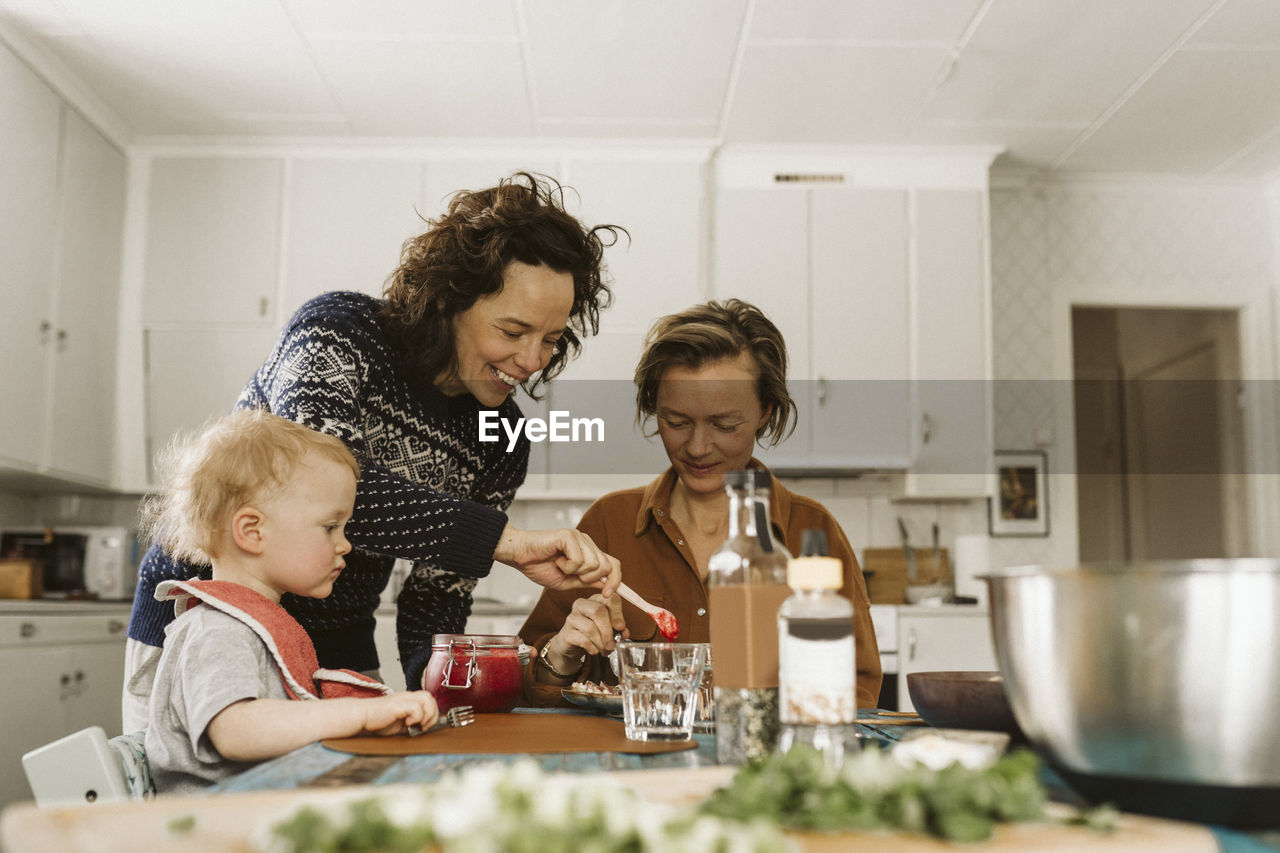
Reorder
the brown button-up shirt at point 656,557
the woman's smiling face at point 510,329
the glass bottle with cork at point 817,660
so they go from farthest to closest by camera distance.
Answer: the brown button-up shirt at point 656,557, the woman's smiling face at point 510,329, the glass bottle with cork at point 817,660

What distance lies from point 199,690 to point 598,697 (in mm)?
452

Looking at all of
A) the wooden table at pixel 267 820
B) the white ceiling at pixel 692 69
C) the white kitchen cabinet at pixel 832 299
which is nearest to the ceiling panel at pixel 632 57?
the white ceiling at pixel 692 69

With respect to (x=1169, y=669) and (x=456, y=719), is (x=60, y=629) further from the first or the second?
(x=1169, y=669)

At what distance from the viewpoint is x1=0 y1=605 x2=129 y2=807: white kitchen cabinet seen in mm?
2965

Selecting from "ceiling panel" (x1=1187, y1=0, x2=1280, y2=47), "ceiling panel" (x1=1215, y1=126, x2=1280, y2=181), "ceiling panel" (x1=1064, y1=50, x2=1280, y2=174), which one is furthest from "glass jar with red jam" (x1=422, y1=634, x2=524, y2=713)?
"ceiling panel" (x1=1215, y1=126, x2=1280, y2=181)

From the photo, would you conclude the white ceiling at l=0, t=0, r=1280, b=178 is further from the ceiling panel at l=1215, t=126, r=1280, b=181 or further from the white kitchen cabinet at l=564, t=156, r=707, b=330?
the white kitchen cabinet at l=564, t=156, r=707, b=330

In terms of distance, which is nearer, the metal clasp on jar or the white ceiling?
the metal clasp on jar

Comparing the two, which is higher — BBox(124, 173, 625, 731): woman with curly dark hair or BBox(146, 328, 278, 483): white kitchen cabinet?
BBox(146, 328, 278, 483): white kitchen cabinet

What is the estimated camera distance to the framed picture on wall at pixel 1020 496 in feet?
14.3

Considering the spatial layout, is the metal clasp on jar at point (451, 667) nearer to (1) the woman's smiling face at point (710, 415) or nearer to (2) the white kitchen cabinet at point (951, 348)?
(1) the woman's smiling face at point (710, 415)

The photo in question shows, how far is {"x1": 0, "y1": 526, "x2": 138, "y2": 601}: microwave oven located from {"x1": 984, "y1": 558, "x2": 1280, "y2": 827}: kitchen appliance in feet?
12.6

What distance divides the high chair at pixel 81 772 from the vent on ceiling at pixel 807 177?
3.65 meters

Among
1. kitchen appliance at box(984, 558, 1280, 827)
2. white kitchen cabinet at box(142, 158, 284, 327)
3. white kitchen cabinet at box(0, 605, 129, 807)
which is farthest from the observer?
white kitchen cabinet at box(142, 158, 284, 327)

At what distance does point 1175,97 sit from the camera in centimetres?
377
